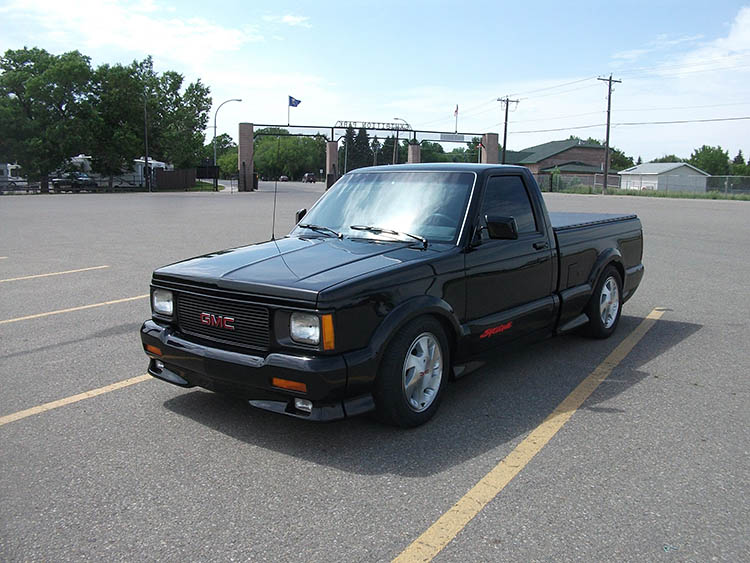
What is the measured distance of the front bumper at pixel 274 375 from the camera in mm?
3680

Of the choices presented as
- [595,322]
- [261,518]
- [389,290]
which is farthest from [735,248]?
[261,518]

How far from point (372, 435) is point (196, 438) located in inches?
42.5

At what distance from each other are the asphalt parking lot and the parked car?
52.6 m

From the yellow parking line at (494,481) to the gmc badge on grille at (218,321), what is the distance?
1.70m

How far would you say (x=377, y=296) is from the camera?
3.91 m

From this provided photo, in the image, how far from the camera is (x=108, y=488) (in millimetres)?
3422

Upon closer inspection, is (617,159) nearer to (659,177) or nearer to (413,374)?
(659,177)

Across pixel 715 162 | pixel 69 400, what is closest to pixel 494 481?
pixel 69 400

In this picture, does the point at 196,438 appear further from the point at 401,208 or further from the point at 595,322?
the point at 595,322

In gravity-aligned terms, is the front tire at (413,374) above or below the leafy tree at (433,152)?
below

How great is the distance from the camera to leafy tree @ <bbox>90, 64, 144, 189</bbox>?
2259 inches

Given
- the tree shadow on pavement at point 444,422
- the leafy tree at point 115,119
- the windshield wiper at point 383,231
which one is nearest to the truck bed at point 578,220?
the tree shadow on pavement at point 444,422

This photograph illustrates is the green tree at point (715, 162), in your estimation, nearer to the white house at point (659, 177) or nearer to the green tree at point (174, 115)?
the white house at point (659, 177)

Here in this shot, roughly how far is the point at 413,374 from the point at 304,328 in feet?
2.68
